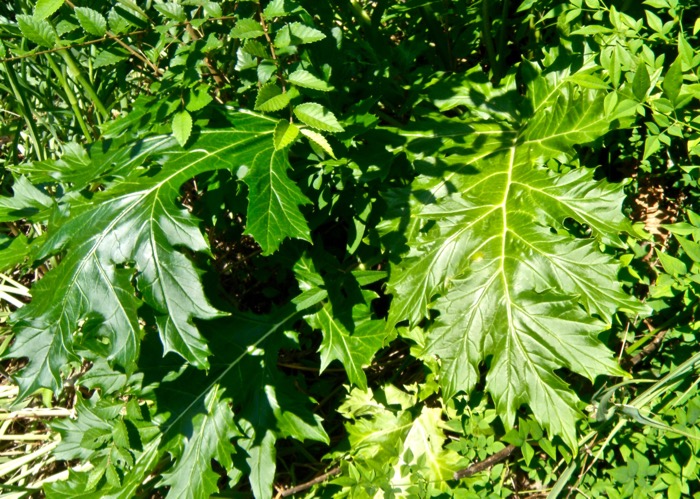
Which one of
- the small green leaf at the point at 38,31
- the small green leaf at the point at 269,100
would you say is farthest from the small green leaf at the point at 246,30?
the small green leaf at the point at 38,31

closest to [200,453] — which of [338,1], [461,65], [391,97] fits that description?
[391,97]

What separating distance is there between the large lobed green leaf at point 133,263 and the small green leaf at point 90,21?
13.4 inches

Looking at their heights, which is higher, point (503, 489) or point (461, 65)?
point (461, 65)

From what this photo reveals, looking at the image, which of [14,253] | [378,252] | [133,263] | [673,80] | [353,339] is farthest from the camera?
[378,252]

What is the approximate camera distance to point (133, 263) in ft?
5.35

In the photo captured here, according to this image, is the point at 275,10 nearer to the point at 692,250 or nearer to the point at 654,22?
the point at 654,22

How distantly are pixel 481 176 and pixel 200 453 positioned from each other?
42.3 inches

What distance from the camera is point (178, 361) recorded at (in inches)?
79.1

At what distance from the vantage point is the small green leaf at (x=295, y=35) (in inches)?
63.2

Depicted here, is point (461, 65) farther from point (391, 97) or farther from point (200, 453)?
point (200, 453)

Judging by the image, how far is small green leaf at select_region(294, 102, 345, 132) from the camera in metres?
1.55

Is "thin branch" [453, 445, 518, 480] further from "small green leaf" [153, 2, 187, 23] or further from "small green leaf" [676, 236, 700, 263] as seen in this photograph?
"small green leaf" [153, 2, 187, 23]

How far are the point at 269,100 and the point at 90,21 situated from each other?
488 millimetres

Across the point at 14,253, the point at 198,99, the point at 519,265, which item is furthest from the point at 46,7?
the point at 519,265
